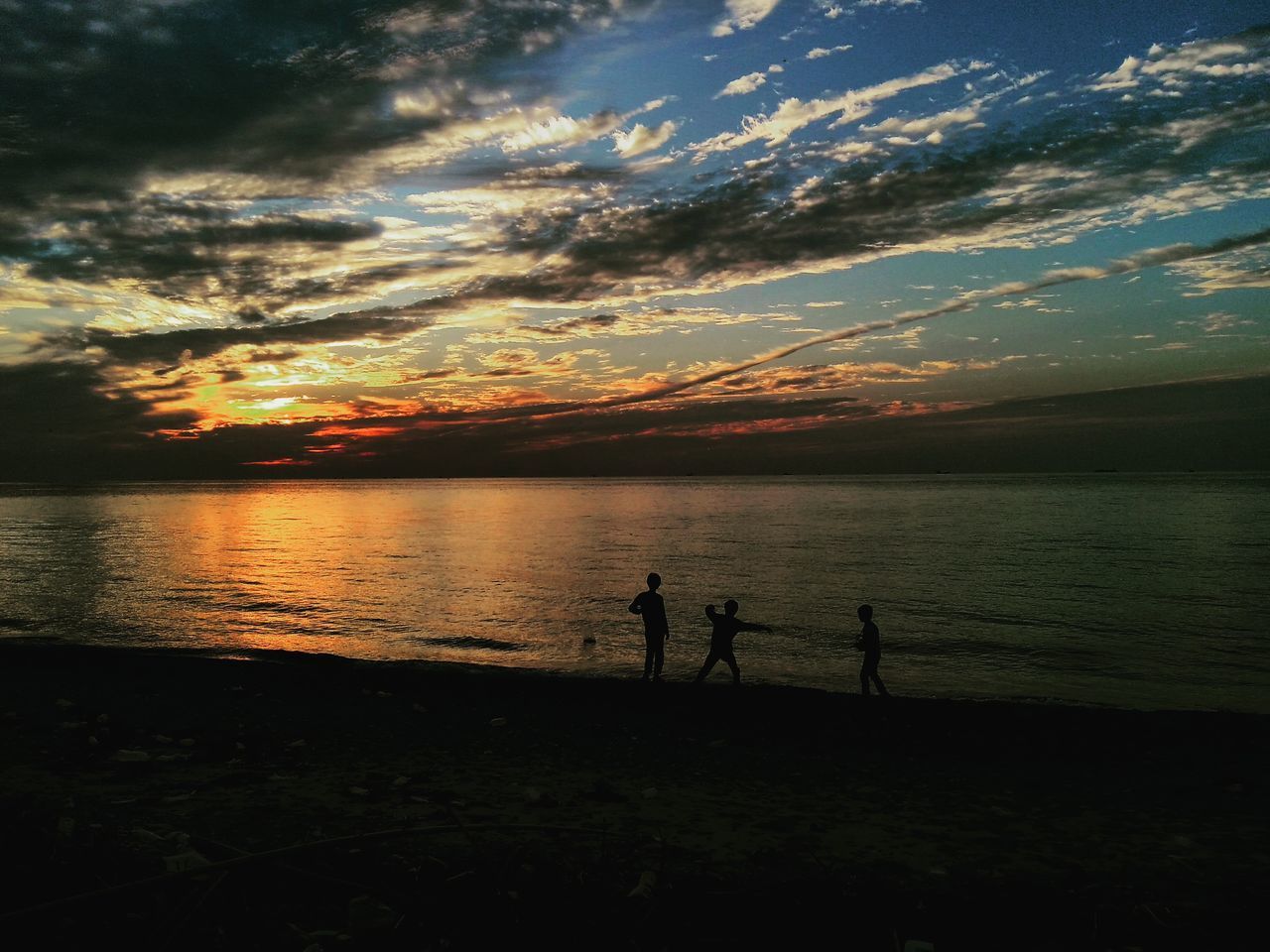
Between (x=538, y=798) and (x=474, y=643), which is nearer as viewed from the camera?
(x=538, y=798)

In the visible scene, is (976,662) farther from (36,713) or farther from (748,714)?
(36,713)

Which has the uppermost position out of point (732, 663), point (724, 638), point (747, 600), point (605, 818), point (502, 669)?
point (724, 638)

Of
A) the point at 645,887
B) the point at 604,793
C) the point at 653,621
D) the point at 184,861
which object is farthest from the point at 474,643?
the point at 645,887

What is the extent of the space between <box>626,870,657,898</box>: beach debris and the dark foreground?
0.03 meters

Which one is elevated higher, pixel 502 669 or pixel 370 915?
pixel 370 915

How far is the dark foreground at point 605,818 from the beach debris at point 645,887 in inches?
1.2

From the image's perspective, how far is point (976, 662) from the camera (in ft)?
74.0

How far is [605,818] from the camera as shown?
9359 mm

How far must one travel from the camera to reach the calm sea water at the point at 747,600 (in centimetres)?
2217

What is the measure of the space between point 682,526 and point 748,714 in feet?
218

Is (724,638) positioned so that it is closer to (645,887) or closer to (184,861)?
(645,887)

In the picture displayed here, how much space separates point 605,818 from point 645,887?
2.87m

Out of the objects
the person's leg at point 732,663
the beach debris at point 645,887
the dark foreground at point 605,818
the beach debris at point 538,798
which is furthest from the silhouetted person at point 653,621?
the beach debris at point 645,887

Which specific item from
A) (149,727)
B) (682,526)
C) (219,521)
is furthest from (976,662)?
(219,521)
